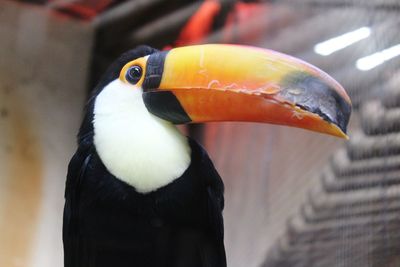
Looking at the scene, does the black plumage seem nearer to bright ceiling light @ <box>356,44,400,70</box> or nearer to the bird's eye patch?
the bird's eye patch

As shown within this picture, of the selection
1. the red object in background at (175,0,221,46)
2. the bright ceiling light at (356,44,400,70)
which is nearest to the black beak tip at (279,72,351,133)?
the bright ceiling light at (356,44,400,70)

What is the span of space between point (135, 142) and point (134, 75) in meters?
0.11

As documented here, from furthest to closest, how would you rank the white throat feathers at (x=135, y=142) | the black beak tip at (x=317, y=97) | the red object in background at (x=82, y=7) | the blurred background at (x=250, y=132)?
1. the red object in background at (x=82, y=7)
2. the blurred background at (x=250, y=132)
3. the white throat feathers at (x=135, y=142)
4. the black beak tip at (x=317, y=97)

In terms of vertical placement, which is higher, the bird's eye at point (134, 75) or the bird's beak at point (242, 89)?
the bird's eye at point (134, 75)

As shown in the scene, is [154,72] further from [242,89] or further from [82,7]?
[82,7]

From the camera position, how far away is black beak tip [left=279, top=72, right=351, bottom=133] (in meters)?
0.89

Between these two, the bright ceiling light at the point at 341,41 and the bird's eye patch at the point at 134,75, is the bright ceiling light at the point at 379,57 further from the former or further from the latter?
the bird's eye patch at the point at 134,75

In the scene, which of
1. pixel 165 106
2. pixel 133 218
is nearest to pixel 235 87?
pixel 165 106

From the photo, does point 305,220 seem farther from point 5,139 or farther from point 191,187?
point 5,139

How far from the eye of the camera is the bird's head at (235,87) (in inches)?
35.4

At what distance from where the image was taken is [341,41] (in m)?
1.28

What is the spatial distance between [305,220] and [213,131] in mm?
270

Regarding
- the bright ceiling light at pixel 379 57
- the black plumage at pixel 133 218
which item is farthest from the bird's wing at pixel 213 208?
the bright ceiling light at pixel 379 57

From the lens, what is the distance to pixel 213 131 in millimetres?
1348
